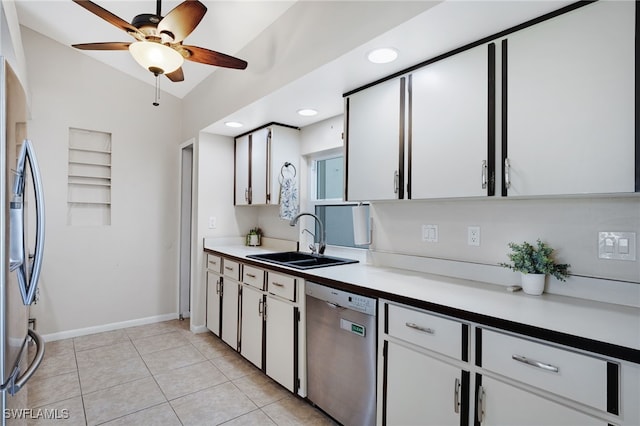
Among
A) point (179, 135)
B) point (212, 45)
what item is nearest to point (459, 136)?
point (212, 45)

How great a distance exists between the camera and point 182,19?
175 cm

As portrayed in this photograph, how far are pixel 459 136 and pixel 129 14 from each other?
280 centimetres

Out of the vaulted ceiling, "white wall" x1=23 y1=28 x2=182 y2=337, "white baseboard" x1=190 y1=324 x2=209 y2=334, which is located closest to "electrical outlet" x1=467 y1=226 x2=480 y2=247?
the vaulted ceiling

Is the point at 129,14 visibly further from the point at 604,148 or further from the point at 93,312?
the point at 604,148

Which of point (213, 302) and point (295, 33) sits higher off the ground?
point (295, 33)

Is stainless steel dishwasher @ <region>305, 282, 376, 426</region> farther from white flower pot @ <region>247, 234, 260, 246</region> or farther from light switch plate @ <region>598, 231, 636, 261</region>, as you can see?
white flower pot @ <region>247, 234, 260, 246</region>

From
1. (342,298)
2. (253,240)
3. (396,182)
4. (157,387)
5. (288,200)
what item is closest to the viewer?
(342,298)

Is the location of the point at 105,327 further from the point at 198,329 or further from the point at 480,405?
→ the point at 480,405

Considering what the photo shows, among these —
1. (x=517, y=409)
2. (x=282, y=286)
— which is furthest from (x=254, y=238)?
(x=517, y=409)

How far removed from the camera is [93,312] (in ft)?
11.8

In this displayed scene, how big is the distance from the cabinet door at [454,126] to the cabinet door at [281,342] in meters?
1.20

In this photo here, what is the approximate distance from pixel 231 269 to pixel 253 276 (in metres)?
0.45

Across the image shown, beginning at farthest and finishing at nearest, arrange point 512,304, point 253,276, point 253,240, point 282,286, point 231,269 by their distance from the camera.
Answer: point 253,240 < point 231,269 < point 253,276 < point 282,286 < point 512,304

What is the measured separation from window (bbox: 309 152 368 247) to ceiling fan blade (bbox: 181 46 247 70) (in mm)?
1232
